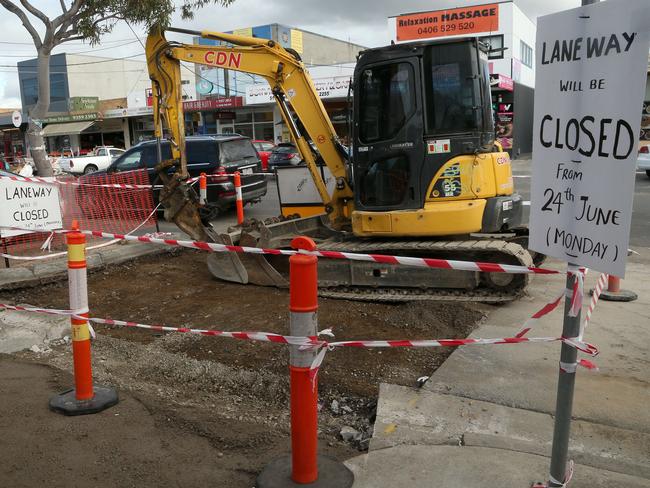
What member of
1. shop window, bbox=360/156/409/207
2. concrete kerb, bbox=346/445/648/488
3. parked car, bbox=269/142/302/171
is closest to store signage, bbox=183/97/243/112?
parked car, bbox=269/142/302/171

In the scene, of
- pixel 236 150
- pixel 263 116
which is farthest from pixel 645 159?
pixel 263 116

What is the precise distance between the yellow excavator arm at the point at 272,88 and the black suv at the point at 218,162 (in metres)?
4.67

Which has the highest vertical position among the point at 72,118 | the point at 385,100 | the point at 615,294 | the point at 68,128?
the point at 72,118

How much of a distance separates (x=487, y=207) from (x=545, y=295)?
1317 millimetres

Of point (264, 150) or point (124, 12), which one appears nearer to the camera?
point (124, 12)

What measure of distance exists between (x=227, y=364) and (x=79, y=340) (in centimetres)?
143

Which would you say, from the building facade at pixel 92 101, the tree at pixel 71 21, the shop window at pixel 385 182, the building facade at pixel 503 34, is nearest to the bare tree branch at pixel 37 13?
the tree at pixel 71 21

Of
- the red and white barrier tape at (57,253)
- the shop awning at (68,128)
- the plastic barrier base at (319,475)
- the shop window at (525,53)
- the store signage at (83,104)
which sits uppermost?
the shop window at (525,53)

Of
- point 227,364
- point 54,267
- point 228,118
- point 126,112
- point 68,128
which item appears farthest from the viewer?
point 68,128

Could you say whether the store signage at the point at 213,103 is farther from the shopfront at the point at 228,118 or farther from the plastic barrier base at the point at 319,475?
the plastic barrier base at the point at 319,475

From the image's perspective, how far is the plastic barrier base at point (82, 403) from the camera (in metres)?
3.95

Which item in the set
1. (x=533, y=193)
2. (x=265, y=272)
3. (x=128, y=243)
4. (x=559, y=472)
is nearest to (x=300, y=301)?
(x=533, y=193)

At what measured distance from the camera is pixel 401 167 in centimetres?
686

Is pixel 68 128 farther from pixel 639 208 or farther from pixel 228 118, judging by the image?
pixel 639 208
